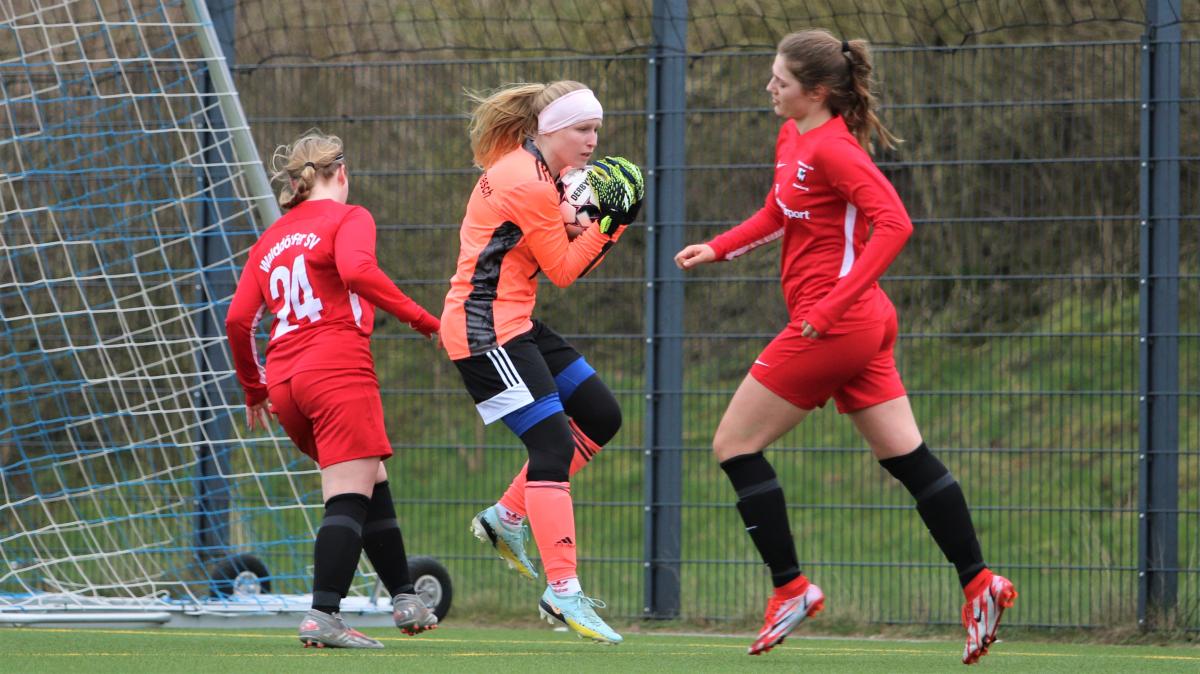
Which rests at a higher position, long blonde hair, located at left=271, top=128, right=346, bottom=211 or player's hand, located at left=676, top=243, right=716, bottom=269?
long blonde hair, located at left=271, top=128, right=346, bottom=211

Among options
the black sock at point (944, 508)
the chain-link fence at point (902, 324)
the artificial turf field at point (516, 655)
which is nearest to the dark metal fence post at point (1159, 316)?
the chain-link fence at point (902, 324)

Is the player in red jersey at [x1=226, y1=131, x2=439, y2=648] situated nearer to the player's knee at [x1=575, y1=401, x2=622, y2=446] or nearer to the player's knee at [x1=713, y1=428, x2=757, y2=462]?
the player's knee at [x1=575, y1=401, x2=622, y2=446]

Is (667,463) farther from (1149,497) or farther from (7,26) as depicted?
(7,26)

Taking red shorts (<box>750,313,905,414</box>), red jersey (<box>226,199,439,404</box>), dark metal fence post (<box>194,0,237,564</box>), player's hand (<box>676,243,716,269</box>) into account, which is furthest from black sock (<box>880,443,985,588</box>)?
dark metal fence post (<box>194,0,237,564</box>)

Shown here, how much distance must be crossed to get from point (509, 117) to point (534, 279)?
584mm

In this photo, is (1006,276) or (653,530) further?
(653,530)

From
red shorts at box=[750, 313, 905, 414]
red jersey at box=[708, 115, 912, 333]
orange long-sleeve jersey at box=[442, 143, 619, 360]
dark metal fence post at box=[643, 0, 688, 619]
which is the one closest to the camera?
red jersey at box=[708, 115, 912, 333]

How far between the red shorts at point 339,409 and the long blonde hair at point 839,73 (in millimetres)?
1832

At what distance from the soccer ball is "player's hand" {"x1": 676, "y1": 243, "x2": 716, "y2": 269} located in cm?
36

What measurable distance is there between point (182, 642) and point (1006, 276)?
3892 millimetres

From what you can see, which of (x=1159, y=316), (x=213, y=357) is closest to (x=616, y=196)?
(x=1159, y=316)

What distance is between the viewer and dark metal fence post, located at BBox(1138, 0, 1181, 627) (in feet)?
23.4

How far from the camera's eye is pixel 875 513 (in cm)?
802

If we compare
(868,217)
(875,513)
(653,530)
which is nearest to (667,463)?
(653,530)
